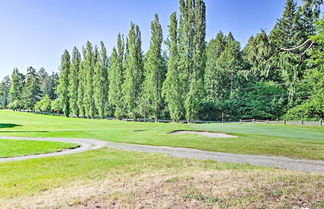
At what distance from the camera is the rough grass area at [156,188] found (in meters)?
4.75

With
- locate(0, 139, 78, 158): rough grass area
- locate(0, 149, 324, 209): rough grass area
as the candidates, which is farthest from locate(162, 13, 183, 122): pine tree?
locate(0, 149, 324, 209): rough grass area

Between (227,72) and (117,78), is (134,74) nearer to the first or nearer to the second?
(117,78)

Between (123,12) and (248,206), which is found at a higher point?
(123,12)

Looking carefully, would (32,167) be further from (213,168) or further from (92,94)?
(92,94)

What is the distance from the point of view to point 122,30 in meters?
50.0

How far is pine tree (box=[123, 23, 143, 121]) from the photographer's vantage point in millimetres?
44344

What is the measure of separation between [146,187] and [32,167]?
559cm

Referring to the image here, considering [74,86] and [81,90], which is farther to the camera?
[74,86]

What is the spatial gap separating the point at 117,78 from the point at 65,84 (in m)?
18.6

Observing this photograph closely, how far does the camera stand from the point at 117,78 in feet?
158

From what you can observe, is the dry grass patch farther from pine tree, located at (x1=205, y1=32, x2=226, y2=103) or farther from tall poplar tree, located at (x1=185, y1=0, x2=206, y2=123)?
pine tree, located at (x1=205, y1=32, x2=226, y2=103)

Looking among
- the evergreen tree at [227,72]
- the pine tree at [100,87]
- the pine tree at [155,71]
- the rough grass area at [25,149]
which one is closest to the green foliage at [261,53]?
the rough grass area at [25,149]

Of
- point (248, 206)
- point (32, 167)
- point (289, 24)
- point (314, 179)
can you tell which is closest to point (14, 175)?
point (32, 167)

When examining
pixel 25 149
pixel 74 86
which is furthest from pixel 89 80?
pixel 25 149
